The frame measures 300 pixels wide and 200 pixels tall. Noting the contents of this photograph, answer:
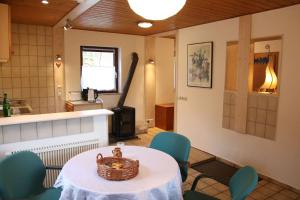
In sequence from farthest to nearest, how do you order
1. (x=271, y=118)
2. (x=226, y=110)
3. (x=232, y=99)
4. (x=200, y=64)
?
1. (x=200, y=64)
2. (x=226, y=110)
3. (x=232, y=99)
4. (x=271, y=118)

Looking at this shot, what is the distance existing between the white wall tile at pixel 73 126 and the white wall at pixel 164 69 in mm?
3406

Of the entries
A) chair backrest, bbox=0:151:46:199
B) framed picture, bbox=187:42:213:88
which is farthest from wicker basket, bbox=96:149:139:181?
framed picture, bbox=187:42:213:88

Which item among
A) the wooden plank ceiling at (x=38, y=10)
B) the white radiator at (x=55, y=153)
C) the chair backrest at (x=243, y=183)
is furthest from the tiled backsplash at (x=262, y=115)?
the wooden plank ceiling at (x=38, y=10)

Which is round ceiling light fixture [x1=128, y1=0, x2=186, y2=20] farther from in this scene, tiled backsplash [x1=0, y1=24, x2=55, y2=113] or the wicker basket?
tiled backsplash [x1=0, y1=24, x2=55, y2=113]

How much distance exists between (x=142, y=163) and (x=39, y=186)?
880mm

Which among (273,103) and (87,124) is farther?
(273,103)

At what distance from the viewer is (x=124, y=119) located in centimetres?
489

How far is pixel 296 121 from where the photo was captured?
2.87m

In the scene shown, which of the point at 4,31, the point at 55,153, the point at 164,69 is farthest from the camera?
the point at 164,69

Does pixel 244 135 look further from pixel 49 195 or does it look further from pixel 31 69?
pixel 31 69

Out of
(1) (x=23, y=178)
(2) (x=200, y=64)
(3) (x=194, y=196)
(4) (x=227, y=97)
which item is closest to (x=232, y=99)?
(4) (x=227, y=97)

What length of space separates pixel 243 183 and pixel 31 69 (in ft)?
13.4

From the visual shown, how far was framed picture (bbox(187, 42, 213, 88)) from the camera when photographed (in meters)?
3.93

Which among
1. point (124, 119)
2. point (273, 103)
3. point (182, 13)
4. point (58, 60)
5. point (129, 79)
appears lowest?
point (124, 119)
